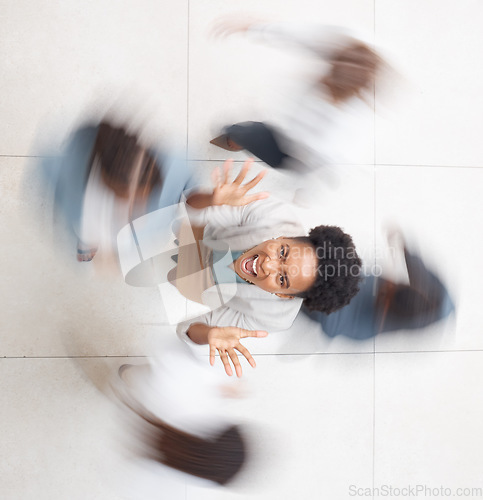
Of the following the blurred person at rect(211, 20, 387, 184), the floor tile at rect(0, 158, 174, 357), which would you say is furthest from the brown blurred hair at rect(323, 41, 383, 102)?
the floor tile at rect(0, 158, 174, 357)

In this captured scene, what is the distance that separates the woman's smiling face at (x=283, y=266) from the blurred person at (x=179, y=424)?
0.35m

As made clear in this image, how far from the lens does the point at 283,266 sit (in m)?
1.01

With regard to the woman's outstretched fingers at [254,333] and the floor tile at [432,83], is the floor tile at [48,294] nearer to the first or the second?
the woman's outstretched fingers at [254,333]

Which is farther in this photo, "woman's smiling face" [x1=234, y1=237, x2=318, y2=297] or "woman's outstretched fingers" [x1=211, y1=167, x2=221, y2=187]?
"woman's outstretched fingers" [x1=211, y1=167, x2=221, y2=187]

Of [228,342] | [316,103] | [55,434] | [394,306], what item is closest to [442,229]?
[394,306]

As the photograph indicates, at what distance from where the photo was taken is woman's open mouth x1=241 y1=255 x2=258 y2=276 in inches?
41.3

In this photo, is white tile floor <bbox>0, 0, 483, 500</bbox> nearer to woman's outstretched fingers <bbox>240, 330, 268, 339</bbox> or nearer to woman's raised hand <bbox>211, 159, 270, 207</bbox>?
woman's raised hand <bbox>211, 159, 270, 207</bbox>

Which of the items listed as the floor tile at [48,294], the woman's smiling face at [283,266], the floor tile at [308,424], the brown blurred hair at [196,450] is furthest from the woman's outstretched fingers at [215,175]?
the brown blurred hair at [196,450]

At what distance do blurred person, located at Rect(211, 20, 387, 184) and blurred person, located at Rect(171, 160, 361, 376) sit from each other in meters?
0.10

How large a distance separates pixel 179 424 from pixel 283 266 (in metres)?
0.57

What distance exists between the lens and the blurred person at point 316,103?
1269 mm

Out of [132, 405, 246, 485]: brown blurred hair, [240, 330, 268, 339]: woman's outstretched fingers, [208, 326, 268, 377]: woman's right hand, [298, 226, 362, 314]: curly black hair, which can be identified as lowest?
[132, 405, 246, 485]: brown blurred hair

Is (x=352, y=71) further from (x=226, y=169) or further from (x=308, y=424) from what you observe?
(x=308, y=424)

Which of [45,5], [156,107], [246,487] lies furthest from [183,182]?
[246,487]
